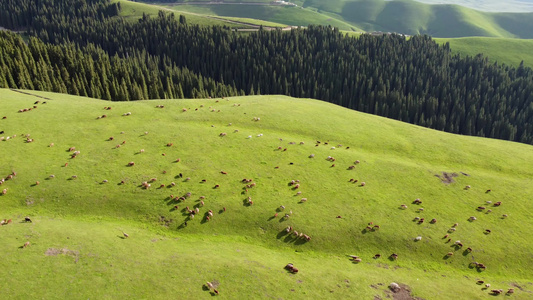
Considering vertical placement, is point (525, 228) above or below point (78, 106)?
below

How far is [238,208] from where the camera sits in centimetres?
3538

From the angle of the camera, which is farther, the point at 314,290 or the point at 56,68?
the point at 56,68

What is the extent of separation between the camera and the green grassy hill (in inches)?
1037

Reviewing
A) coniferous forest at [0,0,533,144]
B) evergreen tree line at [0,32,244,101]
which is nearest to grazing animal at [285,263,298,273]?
evergreen tree line at [0,32,244,101]

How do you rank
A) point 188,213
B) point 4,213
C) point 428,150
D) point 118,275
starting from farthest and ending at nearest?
point 428,150
point 188,213
point 4,213
point 118,275

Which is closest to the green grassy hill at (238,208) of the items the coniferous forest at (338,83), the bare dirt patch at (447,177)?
the bare dirt patch at (447,177)

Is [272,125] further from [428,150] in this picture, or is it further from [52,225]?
[52,225]

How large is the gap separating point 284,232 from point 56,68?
123 m

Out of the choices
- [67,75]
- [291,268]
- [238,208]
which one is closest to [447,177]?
[291,268]

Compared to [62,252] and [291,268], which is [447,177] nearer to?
[291,268]

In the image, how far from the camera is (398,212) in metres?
38.1

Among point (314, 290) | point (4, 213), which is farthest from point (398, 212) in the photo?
point (4, 213)

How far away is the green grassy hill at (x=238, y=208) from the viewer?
26.3 meters

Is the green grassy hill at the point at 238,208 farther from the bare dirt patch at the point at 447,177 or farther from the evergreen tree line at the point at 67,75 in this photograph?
the evergreen tree line at the point at 67,75
